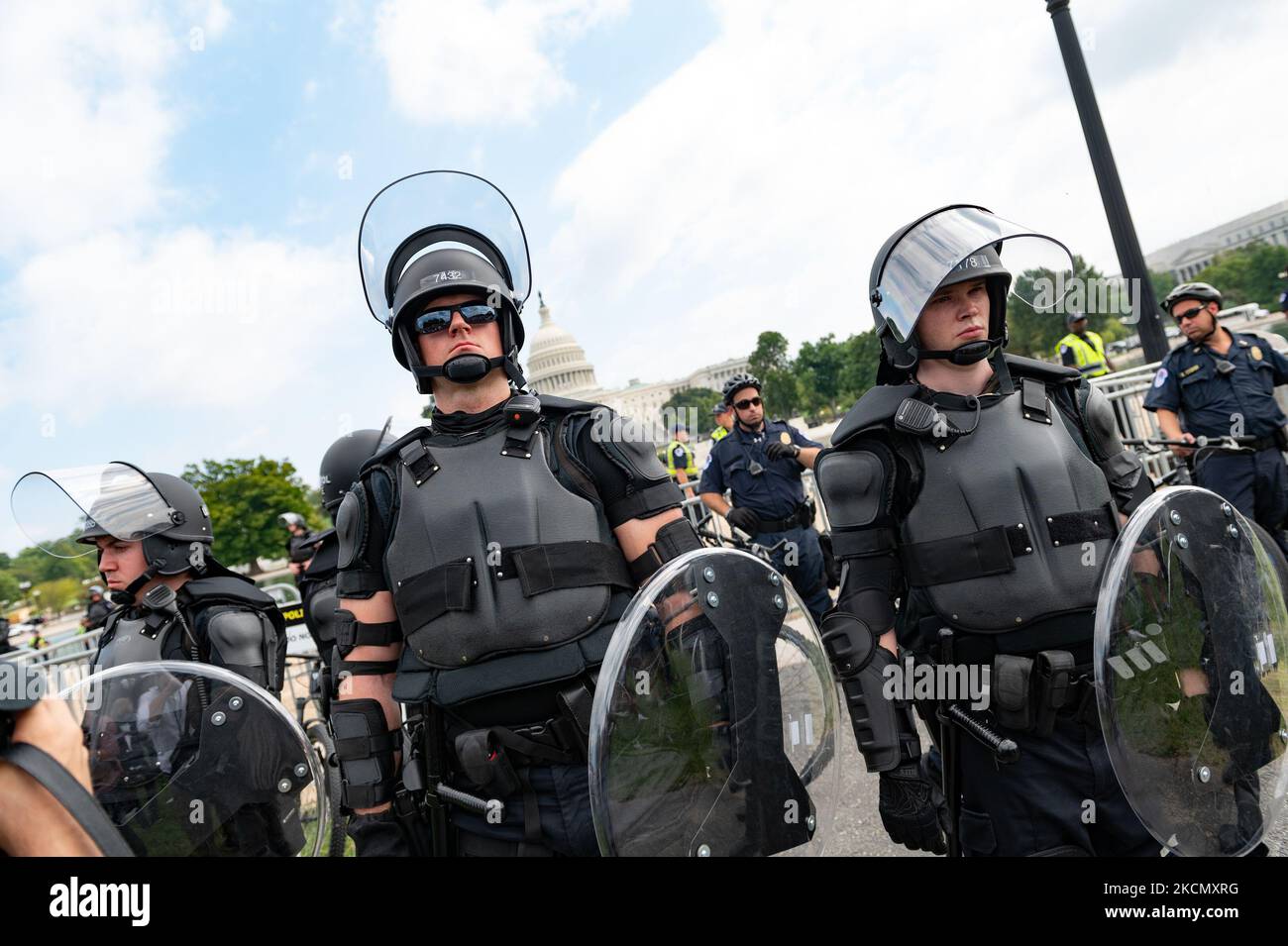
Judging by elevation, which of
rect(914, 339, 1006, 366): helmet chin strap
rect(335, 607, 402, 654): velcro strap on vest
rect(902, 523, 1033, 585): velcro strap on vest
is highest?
rect(914, 339, 1006, 366): helmet chin strap

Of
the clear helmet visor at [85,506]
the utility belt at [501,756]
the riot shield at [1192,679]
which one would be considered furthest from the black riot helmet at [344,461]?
the riot shield at [1192,679]

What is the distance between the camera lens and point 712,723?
1.83 m

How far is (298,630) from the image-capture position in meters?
7.36

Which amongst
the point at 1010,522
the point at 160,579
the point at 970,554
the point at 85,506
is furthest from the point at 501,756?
the point at 160,579

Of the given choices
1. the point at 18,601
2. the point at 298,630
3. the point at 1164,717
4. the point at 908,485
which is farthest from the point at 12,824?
the point at 18,601

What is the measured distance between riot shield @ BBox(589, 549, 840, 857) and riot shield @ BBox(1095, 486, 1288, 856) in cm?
71

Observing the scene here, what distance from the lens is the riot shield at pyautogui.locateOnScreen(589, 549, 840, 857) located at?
5.55 feet

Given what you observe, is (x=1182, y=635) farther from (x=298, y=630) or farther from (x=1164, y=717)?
(x=298, y=630)

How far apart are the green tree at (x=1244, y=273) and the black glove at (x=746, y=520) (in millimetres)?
57354

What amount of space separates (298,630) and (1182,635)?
280 inches

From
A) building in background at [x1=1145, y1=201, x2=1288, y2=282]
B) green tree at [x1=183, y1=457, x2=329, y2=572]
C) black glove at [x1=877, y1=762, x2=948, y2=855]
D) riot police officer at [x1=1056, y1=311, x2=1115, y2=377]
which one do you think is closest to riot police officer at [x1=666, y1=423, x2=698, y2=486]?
riot police officer at [x1=1056, y1=311, x2=1115, y2=377]

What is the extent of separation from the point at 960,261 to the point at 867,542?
86cm

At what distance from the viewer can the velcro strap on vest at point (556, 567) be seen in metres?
2.10

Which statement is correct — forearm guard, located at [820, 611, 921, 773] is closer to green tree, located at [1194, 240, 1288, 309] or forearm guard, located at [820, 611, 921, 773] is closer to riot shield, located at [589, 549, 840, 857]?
riot shield, located at [589, 549, 840, 857]
